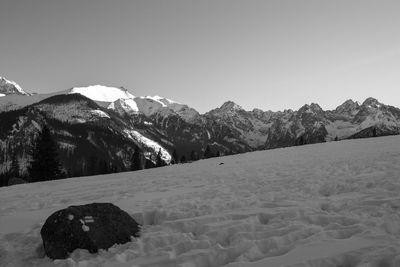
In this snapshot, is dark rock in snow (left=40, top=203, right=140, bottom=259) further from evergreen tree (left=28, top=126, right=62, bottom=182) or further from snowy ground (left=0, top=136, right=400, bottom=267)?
evergreen tree (left=28, top=126, right=62, bottom=182)

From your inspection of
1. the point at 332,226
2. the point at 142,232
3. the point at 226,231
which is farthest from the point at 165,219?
the point at 332,226

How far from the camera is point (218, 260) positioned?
23.1ft

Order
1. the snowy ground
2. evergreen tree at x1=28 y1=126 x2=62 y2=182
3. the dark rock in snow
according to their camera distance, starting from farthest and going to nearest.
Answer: evergreen tree at x1=28 y1=126 x2=62 y2=182 < the dark rock in snow < the snowy ground

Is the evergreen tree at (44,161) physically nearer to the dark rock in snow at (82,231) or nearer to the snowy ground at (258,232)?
the snowy ground at (258,232)

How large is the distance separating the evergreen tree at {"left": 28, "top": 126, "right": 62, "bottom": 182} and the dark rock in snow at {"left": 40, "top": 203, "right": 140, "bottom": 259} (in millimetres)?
44716

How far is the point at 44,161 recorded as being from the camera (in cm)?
5119

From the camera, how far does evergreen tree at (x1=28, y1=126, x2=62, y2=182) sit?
50.2 metres

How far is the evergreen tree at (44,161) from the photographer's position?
5016cm

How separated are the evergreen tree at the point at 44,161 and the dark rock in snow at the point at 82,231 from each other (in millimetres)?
44716

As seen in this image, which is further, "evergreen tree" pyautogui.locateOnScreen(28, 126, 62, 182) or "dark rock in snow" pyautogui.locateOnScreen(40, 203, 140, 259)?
"evergreen tree" pyautogui.locateOnScreen(28, 126, 62, 182)

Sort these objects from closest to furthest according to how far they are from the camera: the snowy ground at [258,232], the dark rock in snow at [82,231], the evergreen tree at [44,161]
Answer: the snowy ground at [258,232] → the dark rock in snow at [82,231] → the evergreen tree at [44,161]

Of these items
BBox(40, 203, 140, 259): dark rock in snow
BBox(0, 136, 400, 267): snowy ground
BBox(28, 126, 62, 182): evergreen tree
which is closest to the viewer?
BBox(0, 136, 400, 267): snowy ground

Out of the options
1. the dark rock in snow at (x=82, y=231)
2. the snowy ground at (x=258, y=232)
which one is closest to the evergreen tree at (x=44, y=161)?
the snowy ground at (x=258, y=232)

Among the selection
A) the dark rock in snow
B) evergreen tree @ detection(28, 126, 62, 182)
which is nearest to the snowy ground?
the dark rock in snow
